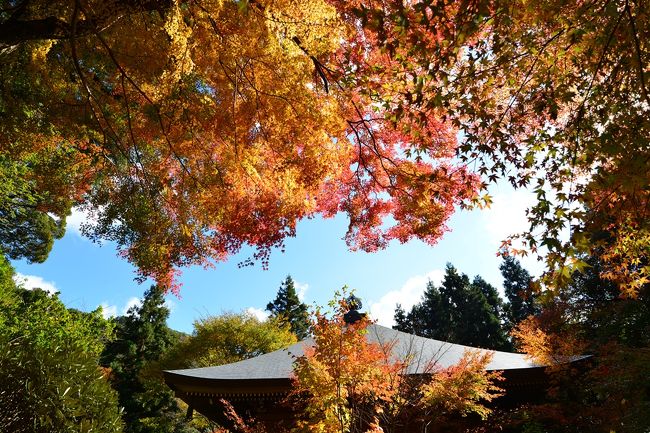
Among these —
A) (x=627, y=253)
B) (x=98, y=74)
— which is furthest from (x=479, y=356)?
(x=98, y=74)

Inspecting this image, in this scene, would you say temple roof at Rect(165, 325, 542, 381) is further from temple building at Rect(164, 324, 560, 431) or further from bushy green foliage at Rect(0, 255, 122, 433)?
bushy green foliage at Rect(0, 255, 122, 433)

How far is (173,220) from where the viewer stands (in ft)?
24.8

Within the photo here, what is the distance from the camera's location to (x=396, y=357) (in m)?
7.18

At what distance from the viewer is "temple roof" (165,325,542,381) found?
22.3 ft

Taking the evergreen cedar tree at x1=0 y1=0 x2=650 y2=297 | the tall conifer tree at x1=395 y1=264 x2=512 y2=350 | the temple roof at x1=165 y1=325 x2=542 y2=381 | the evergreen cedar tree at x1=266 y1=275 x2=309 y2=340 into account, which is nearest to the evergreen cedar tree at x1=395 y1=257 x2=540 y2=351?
the tall conifer tree at x1=395 y1=264 x2=512 y2=350

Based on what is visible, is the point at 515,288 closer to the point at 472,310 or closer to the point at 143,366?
the point at 472,310

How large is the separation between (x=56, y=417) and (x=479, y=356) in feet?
18.6

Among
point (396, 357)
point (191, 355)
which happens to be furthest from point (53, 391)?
point (191, 355)

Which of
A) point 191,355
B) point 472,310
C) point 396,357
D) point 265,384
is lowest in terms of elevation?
point 265,384

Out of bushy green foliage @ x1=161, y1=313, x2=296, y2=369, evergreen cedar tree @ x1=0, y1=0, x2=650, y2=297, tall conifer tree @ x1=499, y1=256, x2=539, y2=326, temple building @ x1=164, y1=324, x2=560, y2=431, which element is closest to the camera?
evergreen cedar tree @ x1=0, y1=0, x2=650, y2=297

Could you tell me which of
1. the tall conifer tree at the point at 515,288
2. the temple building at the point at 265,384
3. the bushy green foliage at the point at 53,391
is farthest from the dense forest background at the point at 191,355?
the tall conifer tree at the point at 515,288

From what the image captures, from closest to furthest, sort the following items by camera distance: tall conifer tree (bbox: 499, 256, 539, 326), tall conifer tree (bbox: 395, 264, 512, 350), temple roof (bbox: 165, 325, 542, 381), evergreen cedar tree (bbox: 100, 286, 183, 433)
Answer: temple roof (bbox: 165, 325, 542, 381) → evergreen cedar tree (bbox: 100, 286, 183, 433) → tall conifer tree (bbox: 395, 264, 512, 350) → tall conifer tree (bbox: 499, 256, 539, 326)

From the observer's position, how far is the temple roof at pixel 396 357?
679cm

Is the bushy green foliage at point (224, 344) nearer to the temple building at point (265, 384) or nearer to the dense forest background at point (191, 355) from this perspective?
the dense forest background at point (191, 355)
